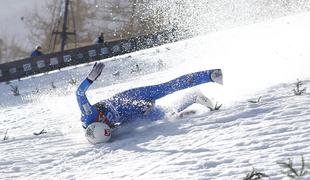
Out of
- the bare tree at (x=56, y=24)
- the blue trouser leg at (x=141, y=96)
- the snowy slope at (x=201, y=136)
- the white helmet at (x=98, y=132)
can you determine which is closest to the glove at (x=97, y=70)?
the white helmet at (x=98, y=132)

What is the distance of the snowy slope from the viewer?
455cm

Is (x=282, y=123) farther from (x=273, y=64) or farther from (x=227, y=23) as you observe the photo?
(x=227, y=23)

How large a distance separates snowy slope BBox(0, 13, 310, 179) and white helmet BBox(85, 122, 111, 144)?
106mm

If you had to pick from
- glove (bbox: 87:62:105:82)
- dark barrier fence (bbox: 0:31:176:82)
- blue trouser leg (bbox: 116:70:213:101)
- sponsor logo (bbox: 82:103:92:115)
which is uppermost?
dark barrier fence (bbox: 0:31:176:82)

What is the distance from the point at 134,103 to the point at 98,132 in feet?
2.88

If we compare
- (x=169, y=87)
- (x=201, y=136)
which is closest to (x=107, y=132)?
(x=169, y=87)

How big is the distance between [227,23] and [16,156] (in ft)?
61.3

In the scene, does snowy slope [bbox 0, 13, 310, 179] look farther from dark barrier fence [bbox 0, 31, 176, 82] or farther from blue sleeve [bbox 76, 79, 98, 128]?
dark barrier fence [bbox 0, 31, 176, 82]

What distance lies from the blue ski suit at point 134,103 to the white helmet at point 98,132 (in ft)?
0.79

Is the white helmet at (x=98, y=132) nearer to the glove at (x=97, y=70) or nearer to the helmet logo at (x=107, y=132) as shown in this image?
the helmet logo at (x=107, y=132)

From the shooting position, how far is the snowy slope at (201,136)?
455 centimetres

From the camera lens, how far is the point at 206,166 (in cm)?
454

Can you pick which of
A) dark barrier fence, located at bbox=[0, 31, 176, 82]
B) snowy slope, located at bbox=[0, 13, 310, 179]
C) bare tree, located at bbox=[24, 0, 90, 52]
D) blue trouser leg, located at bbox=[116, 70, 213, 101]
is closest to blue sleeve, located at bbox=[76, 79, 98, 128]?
snowy slope, located at bbox=[0, 13, 310, 179]

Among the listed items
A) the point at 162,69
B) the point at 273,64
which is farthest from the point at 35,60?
the point at 273,64
